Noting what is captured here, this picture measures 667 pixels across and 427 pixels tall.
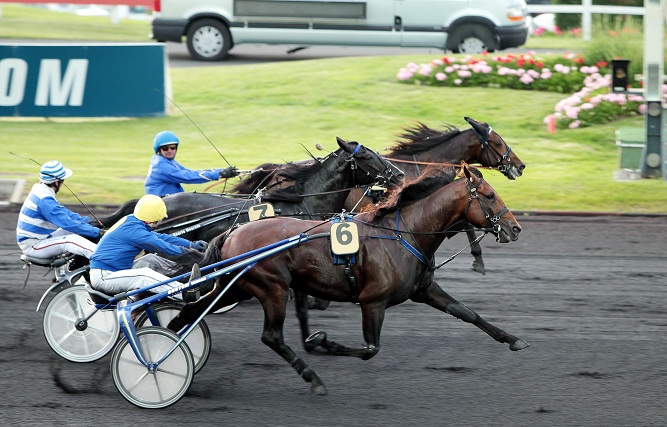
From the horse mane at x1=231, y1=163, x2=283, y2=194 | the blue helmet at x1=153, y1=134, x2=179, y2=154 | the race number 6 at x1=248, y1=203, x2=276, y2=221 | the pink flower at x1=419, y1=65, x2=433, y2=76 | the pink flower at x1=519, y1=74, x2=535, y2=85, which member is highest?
the pink flower at x1=419, y1=65, x2=433, y2=76

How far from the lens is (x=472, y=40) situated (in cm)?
1981

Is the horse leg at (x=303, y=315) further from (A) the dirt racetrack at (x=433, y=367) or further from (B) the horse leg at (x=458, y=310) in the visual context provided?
(B) the horse leg at (x=458, y=310)

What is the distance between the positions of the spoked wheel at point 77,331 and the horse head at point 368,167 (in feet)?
8.03

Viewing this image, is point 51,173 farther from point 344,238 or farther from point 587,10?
point 587,10

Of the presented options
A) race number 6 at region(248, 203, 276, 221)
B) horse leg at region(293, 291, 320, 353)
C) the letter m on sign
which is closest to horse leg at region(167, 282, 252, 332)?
horse leg at region(293, 291, 320, 353)

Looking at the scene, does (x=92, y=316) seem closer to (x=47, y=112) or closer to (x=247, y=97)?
(x=47, y=112)

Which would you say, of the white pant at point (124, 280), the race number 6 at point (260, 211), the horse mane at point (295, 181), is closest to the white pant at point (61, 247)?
the white pant at point (124, 280)

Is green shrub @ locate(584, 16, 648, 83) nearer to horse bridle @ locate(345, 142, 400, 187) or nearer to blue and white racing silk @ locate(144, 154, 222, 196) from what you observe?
horse bridle @ locate(345, 142, 400, 187)

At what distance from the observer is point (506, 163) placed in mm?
9883

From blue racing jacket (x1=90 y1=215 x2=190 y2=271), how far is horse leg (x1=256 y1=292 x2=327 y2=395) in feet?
2.69

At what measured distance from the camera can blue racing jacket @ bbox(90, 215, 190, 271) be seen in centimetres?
692

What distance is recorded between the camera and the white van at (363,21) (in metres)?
19.3

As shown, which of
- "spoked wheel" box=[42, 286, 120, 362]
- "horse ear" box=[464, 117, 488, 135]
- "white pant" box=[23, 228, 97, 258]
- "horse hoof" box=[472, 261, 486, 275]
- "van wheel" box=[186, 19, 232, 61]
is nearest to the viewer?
"spoked wheel" box=[42, 286, 120, 362]

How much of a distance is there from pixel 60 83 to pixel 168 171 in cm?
863
